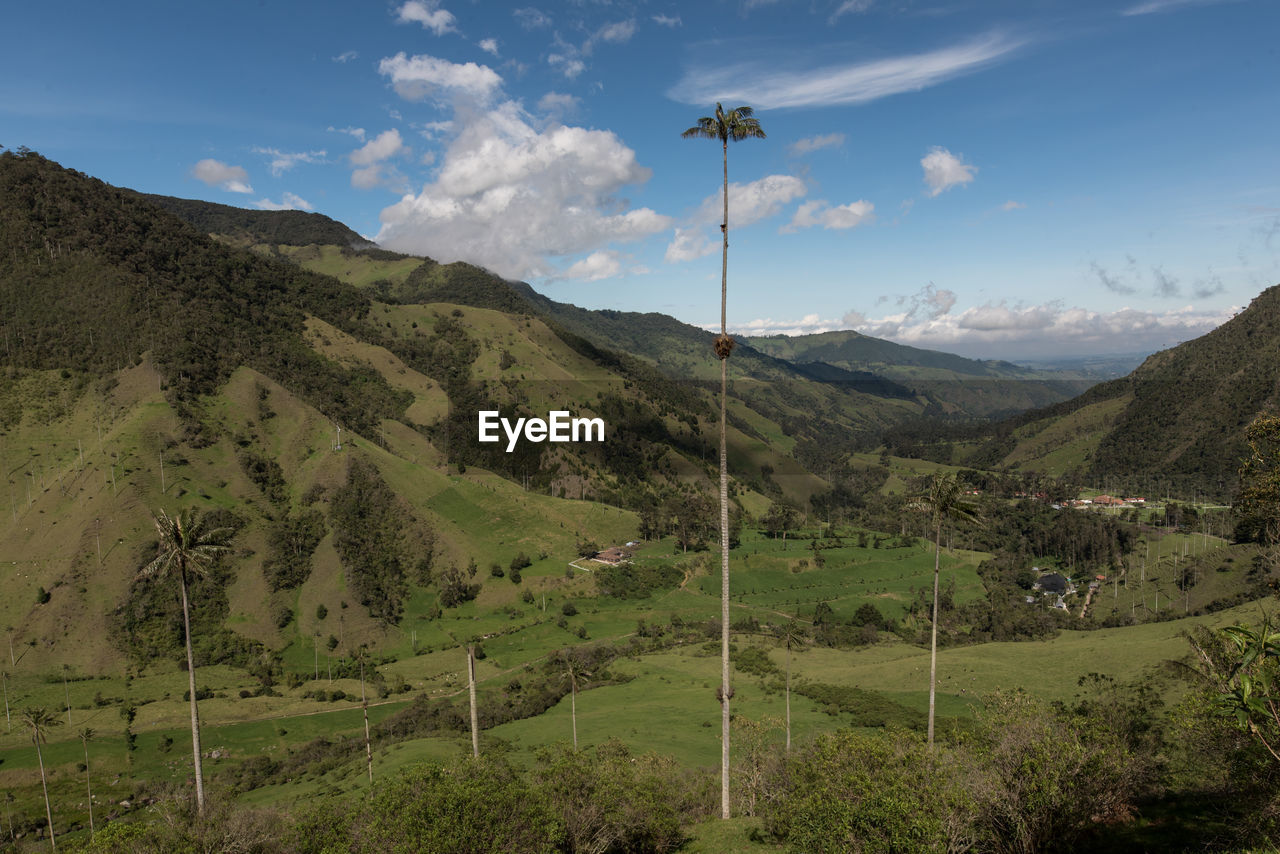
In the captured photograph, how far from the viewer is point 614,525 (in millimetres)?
154125

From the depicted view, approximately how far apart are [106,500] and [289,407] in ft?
140

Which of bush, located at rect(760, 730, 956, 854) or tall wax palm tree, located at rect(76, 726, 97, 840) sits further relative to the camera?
tall wax palm tree, located at rect(76, 726, 97, 840)

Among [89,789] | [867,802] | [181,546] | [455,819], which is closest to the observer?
[867,802]

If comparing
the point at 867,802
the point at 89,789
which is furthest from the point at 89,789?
the point at 867,802

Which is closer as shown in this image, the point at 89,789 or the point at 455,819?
the point at 455,819

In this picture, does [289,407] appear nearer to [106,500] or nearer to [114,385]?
[114,385]

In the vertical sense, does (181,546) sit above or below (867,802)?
above

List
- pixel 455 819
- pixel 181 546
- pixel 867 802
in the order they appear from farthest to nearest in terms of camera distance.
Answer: pixel 181 546, pixel 455 819, pixel 867 802

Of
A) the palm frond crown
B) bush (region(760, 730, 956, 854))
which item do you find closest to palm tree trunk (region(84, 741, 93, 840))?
the palm frond crown

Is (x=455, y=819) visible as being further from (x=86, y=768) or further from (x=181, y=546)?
(x=86, y=768)

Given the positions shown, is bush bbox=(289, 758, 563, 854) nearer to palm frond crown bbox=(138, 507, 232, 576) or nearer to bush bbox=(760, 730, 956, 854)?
bush bbox=(760, 730, 956, 854)

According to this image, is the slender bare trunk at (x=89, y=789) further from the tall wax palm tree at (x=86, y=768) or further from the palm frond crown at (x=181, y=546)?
the palm frond crown at (x=181, y=546)

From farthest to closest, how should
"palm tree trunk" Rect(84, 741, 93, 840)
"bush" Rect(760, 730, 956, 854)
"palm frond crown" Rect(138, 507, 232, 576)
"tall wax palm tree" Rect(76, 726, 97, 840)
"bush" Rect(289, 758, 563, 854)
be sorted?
"tall wax palm tree" Rect(76, 726, 97, 840) → "palm tree trunk" Rect(84, 741, 93, 840) → "palm frond crown" Rect(138, 507, 232, 576) → "bush" Rect(289, 758, 563, 854) → "bush" Rect(760, 730, 956, 854)

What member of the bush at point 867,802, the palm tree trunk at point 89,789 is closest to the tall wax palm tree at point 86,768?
the palm tree trunk at point 89,789
